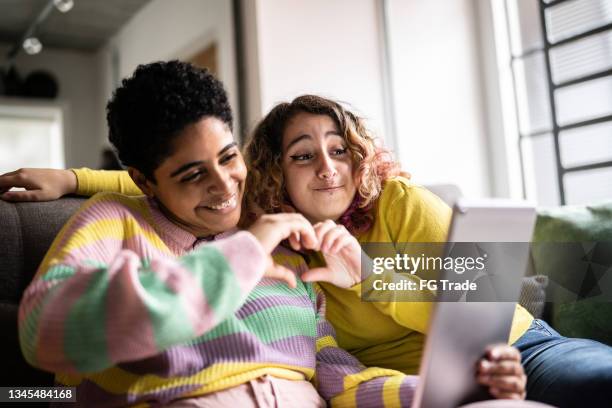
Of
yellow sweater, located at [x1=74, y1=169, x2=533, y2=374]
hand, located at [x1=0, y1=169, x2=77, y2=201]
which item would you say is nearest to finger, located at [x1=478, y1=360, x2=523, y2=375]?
yellow sweater, located at [x1=74, y1=169, x2=533, y2=374]


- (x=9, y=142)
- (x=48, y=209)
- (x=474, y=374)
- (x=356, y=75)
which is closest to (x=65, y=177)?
(x=48, y=209)

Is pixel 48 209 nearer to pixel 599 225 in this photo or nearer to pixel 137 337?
pixel 137 337

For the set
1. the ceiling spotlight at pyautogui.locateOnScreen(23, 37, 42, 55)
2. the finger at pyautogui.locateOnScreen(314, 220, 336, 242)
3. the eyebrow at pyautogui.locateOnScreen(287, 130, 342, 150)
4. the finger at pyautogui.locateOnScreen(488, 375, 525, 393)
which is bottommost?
the finger at pyautogui.locateOnScreen(488, 375, 525, 393)

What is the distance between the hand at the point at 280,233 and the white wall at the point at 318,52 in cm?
207

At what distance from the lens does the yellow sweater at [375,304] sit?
1.20m

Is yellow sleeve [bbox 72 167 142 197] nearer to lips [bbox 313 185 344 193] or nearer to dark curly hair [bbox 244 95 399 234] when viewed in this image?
dark curly hair [bbox 244 95 399 234]

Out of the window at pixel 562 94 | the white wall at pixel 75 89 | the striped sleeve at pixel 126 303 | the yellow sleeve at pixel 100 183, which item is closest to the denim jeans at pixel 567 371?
the striped sleeve at pixel 126 303

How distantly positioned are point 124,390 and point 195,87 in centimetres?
49

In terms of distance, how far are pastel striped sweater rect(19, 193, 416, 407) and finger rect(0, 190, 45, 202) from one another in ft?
0.91

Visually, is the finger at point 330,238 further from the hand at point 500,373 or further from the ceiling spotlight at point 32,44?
the ceiling spotlight at point 32,44

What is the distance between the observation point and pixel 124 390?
90 cm

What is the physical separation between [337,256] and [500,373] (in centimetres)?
33

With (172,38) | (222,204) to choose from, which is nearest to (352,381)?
(222,204)

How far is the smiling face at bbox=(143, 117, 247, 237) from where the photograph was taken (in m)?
0.97
